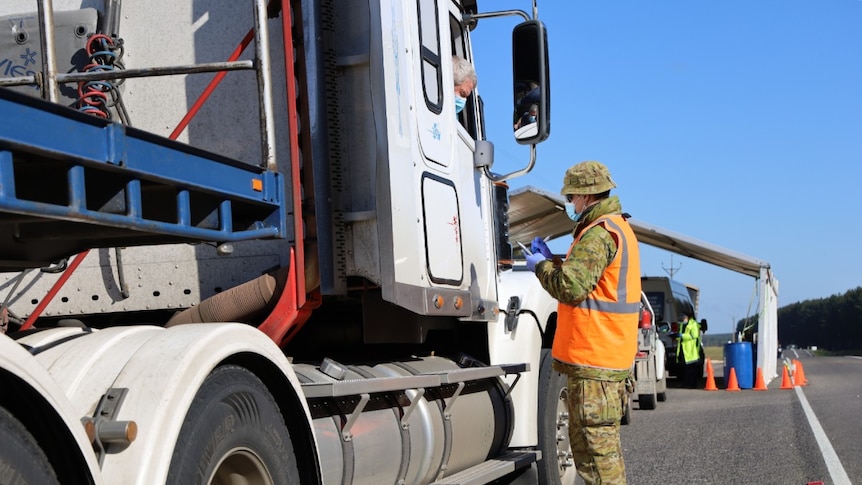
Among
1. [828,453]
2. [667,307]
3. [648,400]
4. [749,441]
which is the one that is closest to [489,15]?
[828,453]

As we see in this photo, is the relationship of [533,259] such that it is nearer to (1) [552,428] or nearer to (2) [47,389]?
(1) [552,428]

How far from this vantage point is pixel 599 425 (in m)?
5.40

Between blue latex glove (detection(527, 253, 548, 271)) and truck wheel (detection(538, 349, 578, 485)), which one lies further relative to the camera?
truck wheel (detection(538, 349, 578, 485))

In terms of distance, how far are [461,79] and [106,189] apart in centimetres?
353

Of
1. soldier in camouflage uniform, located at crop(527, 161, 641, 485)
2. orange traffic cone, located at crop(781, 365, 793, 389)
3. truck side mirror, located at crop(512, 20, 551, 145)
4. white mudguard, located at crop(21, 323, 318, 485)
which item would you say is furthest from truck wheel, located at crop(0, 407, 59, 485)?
orange traffic cone, located at crop(781, 365, 793, 389)

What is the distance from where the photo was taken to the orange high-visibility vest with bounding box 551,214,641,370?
17.9 feet

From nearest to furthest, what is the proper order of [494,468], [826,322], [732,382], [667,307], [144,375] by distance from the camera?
[144,375] → [494,468] → [732,382] → [667,307] → [826,322]

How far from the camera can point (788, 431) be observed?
496 inches

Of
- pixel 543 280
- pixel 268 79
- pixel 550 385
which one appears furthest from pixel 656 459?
pixel 268 79

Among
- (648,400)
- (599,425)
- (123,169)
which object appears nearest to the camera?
(123,169)

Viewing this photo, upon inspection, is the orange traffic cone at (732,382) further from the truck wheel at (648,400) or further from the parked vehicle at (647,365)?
the truck wheel at (648,400)

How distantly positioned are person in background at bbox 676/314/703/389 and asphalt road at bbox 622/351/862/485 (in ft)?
19.3

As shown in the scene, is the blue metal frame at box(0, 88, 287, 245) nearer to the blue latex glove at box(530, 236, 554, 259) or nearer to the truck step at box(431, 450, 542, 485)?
the truck step at box(431, 450, 542, 485)

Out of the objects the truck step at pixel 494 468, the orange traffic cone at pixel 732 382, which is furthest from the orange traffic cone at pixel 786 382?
the truck step at pixel 494 468
